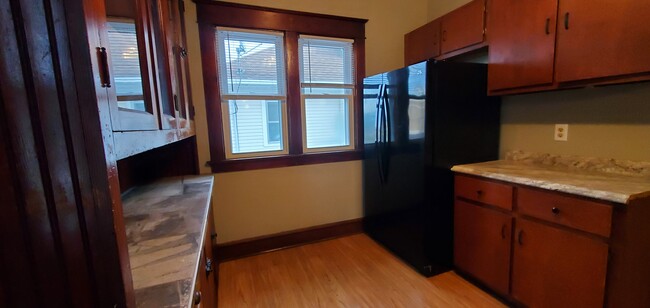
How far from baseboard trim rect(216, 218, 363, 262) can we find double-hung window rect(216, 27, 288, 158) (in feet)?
2.67

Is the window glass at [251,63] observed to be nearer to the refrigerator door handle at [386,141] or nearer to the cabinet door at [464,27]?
the refrigerator door handle at [386,141]

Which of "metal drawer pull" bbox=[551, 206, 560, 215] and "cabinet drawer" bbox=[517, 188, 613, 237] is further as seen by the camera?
"metal drawer pull" bbox=[551, 206, 560, 215]

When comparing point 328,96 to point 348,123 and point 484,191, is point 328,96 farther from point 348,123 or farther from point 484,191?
point 484,191

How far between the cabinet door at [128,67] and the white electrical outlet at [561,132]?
2.47 metres

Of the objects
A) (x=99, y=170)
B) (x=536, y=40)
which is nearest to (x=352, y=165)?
(x=536, y=40)

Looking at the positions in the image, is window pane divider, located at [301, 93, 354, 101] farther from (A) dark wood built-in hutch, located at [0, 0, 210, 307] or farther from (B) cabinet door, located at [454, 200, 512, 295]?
(A) dark wood built-in hutch, located at [0, 0, 210, 307]

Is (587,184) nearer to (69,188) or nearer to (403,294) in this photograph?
(403,294)

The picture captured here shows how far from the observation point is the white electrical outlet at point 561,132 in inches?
74.7

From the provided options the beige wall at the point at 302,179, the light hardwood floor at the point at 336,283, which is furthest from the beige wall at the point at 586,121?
the beige wall at the point at 302,179

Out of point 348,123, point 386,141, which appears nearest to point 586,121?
point 386,141

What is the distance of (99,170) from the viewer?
394 millimetres

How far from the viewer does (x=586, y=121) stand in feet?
5.87

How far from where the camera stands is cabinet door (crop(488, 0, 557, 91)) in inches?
64.4

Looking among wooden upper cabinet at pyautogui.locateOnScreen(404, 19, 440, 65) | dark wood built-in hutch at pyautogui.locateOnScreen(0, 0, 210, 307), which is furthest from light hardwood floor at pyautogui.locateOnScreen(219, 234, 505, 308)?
wooden upper cabinet at pyautogui.locateOnScreen(404, 19, 440, 65)
